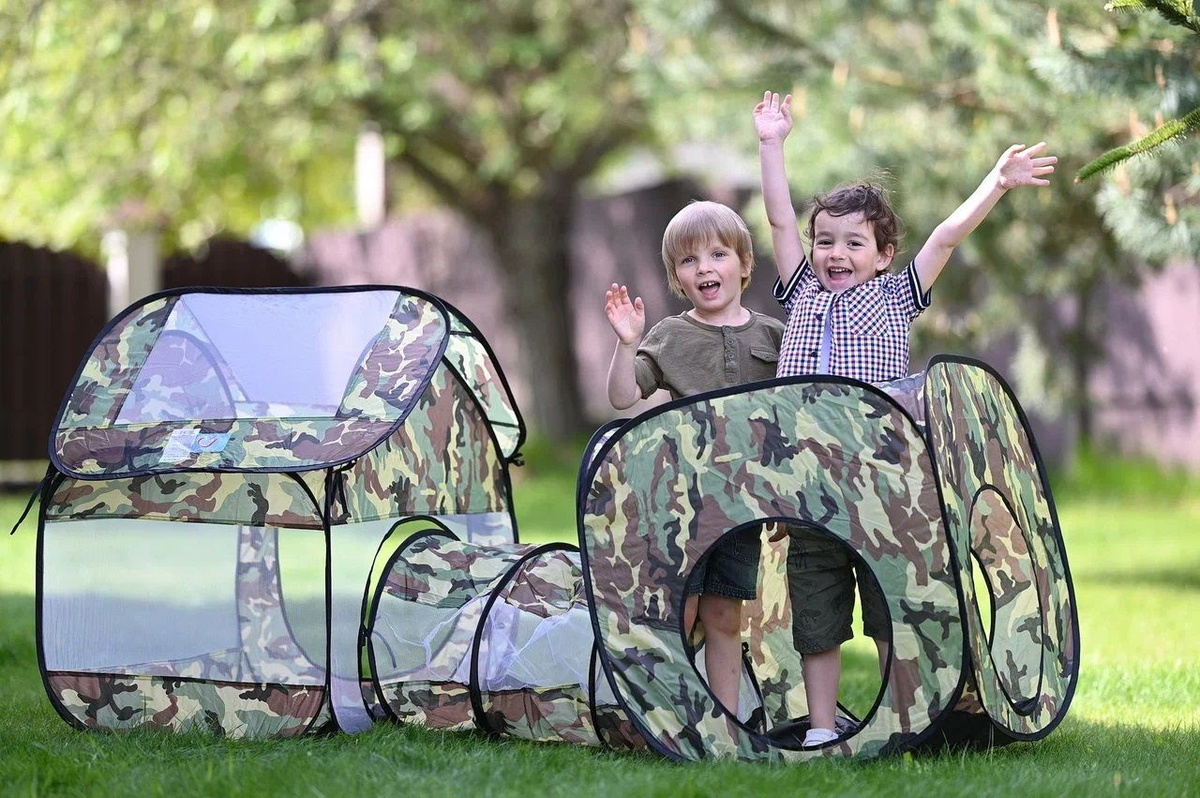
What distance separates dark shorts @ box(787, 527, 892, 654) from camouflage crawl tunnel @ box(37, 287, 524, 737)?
3.29 ft

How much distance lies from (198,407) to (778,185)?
60.1 inches

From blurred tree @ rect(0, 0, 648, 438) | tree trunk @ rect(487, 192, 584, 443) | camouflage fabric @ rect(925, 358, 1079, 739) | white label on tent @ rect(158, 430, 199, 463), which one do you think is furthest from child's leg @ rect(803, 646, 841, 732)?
tree trunk @ rect(487, 192, 584, 443)

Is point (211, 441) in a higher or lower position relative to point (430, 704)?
higher

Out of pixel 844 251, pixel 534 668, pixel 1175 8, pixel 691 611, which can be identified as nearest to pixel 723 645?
pixel 691 611

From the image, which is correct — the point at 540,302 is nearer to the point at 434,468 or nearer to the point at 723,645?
the point at 434,468

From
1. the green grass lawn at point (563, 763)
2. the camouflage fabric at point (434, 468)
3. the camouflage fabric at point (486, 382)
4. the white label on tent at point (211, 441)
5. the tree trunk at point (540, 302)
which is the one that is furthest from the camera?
the tree trunk at point (540, 302)

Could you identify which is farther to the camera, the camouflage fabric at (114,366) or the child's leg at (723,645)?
the camouflage fabric at (114,366)

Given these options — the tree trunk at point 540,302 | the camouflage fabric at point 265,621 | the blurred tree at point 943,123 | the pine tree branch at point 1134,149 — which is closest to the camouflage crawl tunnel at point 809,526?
the pine tree branch at point 1134,149

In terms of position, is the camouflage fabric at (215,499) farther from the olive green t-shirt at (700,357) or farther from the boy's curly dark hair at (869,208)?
the boy's curly dark hair at (869,208)

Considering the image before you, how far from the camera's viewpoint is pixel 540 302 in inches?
467

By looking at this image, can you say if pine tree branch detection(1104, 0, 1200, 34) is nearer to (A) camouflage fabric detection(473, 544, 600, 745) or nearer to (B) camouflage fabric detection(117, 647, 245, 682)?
(A) camouflage fabric detection(473, 544, 600, 745)

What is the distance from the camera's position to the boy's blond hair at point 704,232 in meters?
3.61

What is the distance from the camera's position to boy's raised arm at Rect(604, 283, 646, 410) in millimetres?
3473

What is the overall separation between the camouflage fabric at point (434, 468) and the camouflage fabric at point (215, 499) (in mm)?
116
